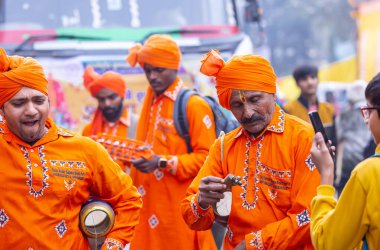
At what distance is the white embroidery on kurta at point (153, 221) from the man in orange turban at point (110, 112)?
1161 mm

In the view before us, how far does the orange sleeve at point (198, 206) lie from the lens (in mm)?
4367

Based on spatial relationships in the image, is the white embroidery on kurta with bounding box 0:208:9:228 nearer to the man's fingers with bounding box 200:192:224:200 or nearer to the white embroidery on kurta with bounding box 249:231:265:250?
the man's fingers with bounding box 200:192:224:200

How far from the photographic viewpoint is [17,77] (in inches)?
167

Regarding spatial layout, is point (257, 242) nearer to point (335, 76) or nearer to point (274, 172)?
point (274, 172)

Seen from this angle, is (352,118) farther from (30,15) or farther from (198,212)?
(198,212)

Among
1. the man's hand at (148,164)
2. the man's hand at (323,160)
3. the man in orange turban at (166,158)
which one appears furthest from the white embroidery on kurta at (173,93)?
the man's hand at (323,160)

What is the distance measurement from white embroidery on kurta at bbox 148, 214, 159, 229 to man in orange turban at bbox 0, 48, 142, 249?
1.70 meters

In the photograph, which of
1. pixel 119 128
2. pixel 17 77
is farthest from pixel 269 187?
pixel 119 128

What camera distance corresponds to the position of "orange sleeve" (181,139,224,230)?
14.3 ft

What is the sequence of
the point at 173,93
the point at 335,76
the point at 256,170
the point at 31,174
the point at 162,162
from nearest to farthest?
1. the point at 31,174
2. the point at 256,170
3. the point at 162,162
4. the point at 173,93
5. the point at 335,76

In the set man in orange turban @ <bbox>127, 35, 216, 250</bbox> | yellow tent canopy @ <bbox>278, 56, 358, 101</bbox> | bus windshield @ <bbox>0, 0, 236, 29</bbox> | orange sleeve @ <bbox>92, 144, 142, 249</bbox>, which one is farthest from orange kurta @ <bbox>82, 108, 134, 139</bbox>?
yellow tent canopy @ <bbox>278, 56, 358, 101</bbox>

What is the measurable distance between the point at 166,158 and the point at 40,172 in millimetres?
1966

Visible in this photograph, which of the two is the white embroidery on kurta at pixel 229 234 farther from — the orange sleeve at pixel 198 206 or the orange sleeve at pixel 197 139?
the orange sleeve at pixel 197 139

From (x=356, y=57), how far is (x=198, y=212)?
16161mm
